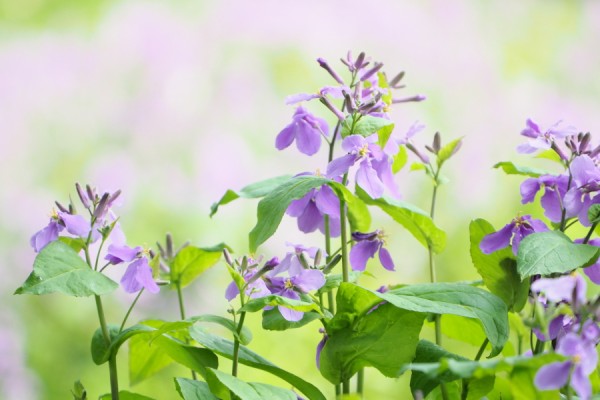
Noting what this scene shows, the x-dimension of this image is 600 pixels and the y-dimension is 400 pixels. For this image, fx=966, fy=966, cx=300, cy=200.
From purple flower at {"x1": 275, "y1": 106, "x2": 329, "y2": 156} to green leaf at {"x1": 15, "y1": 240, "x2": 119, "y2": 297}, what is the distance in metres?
0.22

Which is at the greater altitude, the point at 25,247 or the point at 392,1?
the point at 392,1

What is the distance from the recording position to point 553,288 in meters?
0.58

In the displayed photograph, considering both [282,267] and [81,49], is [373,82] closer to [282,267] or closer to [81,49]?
[282,267]

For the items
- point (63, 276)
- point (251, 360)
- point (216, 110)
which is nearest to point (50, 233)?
point (63, 276)

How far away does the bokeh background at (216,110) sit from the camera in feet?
6.36

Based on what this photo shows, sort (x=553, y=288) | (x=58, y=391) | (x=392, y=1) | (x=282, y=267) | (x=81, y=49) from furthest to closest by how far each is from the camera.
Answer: (x=392, y=1) < (x=81, y=49) < (x=58, y=391) < (x=282, y=267) < (x=553, y=288)

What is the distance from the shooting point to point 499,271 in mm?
846

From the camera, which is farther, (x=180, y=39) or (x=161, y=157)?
(x=180, y=39)

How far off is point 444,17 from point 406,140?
154 centimetres

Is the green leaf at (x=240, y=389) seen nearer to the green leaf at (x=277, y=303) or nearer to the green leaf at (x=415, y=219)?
the green leaf at (x=277, y=303)

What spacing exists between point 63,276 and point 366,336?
25 cm

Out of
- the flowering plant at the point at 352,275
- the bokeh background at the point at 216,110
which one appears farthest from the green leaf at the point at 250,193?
the bokeh background at the point at 216,110

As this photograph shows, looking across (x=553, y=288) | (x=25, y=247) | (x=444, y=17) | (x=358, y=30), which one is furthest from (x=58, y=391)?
(x=553, y=288)

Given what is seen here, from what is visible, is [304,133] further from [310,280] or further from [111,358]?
[111,358]
